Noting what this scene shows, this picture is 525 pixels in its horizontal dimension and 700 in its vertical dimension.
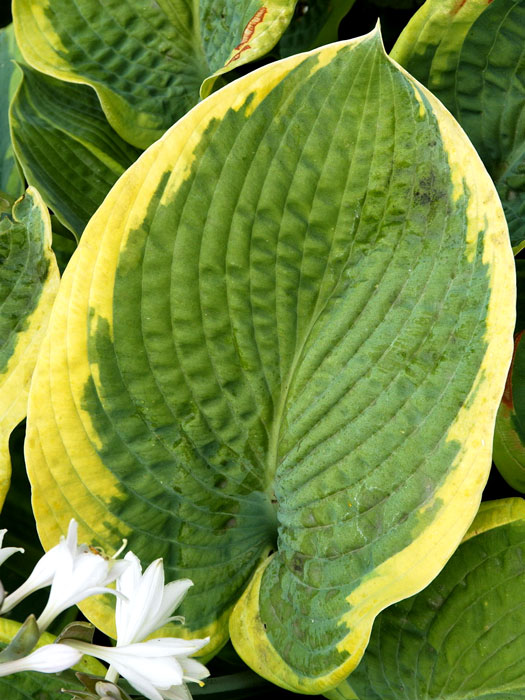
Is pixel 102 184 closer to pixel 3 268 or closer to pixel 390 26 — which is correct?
pixel 3 268

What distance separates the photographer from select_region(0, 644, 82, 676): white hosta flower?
1.34ft

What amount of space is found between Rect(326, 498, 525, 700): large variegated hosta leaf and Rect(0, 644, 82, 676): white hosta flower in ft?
1.01

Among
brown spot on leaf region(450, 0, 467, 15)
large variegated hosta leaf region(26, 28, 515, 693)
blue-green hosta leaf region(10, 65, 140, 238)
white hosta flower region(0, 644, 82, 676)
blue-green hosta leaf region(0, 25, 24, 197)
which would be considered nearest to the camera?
white hosta flower region(0, 644, 82, 676)

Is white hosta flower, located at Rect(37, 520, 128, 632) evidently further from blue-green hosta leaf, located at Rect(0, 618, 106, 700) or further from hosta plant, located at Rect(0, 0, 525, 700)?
blue-green hosta leaf, located at Rect(0, 618, 106, 700)

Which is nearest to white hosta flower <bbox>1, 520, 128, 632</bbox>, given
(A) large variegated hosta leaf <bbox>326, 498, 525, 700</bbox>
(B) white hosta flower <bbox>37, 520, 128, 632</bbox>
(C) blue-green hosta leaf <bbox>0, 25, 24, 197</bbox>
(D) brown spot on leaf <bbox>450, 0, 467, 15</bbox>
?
(B) white hosta flower <bbox>37, 520, 128, 632</bbox>

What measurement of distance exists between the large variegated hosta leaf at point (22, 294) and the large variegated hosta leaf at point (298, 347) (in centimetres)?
10

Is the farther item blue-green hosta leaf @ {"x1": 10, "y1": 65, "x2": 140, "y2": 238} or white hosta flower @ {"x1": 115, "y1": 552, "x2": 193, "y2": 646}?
blue-green hosta leaf @ {"x1": 10, "y1": 65, "x2": 140, "y2": 238}

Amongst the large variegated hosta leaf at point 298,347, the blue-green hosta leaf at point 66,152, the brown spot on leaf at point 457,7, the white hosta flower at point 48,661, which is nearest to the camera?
the white hosta flower at point 48,661

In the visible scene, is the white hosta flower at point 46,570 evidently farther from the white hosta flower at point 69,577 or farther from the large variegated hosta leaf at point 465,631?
the large variegated hosta leaf at point 465,631

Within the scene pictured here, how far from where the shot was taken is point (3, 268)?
705mm

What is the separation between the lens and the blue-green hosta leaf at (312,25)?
903mm

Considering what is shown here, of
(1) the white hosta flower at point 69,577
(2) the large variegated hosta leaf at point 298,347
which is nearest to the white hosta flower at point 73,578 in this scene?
(1) the white hosta flower at point 69,577

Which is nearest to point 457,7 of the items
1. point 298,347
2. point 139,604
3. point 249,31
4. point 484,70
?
point 484,70

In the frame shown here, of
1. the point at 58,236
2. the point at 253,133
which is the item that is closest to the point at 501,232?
the point at 253,133
